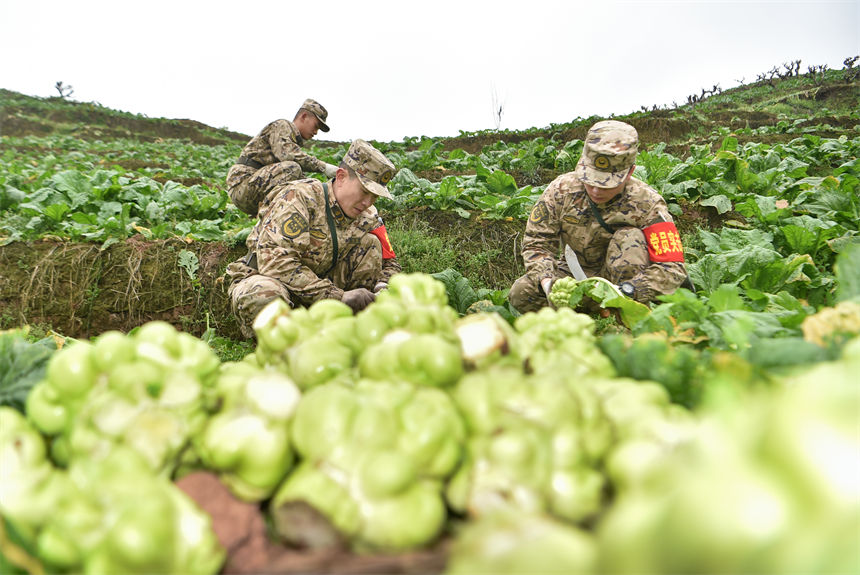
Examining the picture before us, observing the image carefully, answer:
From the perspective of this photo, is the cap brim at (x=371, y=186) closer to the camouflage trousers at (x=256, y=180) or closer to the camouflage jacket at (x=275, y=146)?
the camouflage trousers at (x=256, y=180)

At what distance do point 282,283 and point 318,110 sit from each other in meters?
4.40

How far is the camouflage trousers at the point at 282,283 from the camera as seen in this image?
4801 mm

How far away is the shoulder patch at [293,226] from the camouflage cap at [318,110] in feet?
12.6

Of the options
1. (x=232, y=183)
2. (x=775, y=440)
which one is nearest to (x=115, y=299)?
(x=232, y=183)


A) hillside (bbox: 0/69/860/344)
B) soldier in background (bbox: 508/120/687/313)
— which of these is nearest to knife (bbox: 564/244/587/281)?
soldier in background (bbox: 508/120/687/313)

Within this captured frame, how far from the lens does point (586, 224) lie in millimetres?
5289

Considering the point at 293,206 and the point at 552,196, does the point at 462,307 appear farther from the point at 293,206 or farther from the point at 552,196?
the point at 293,206

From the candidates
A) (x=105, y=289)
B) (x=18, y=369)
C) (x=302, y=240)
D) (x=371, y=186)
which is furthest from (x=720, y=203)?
(x=105, y=289)

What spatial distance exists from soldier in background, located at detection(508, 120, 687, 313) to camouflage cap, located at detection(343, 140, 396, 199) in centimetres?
185

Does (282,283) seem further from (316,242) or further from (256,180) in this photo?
(256,180)

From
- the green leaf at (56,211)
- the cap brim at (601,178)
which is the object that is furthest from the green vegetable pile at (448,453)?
the green leaf at (56,211)

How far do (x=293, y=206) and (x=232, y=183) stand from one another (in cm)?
310

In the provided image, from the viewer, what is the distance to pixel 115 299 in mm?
6961

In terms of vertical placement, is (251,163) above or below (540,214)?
above
